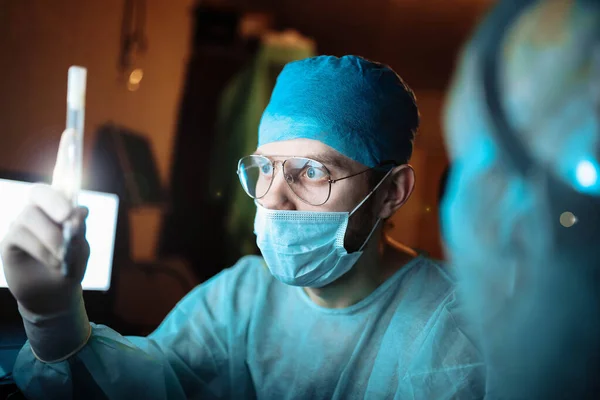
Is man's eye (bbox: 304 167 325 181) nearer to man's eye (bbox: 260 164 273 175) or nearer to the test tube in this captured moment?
man's eye (bbox: 260 164 273 175)

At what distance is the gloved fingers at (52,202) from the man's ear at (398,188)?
63 cm

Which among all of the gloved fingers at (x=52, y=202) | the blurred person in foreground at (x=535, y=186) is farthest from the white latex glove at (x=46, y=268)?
the blurred person in foreground at (x=535, y=186)

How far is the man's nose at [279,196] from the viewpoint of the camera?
104 cm

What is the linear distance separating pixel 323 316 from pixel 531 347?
523 millimetres

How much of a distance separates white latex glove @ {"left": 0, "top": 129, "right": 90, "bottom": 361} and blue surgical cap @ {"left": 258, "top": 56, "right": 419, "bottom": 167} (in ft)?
1.44

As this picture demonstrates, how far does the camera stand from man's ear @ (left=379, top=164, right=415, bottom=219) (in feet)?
3.66

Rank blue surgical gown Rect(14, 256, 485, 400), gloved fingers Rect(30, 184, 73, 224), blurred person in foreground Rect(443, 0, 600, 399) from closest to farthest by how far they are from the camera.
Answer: blurred person in foreground Rect(443, 0, 600, 399), gloved fingers Rect(30, 184, 73, 224), blue surgical gown Rect(14, 256, 485, 400)

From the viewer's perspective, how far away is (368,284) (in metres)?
1.12

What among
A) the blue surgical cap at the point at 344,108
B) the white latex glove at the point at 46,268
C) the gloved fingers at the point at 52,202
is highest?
the blue surgical cap at the point at 344,108

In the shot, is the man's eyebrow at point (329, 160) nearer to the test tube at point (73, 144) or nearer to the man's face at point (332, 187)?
the man's face at point (332, 187)

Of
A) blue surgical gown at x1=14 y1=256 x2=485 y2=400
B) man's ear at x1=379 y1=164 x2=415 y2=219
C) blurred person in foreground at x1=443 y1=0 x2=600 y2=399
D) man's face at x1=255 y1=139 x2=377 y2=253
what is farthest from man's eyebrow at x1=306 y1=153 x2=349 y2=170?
blurred person in foreground at x1=443 y1=0 x2=600 y2=399

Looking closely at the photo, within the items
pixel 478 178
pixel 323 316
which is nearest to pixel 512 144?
pixel 478 178

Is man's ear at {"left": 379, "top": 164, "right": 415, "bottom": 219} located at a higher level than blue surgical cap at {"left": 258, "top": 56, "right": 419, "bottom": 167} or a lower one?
lower

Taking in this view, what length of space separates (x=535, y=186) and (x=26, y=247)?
683mm
